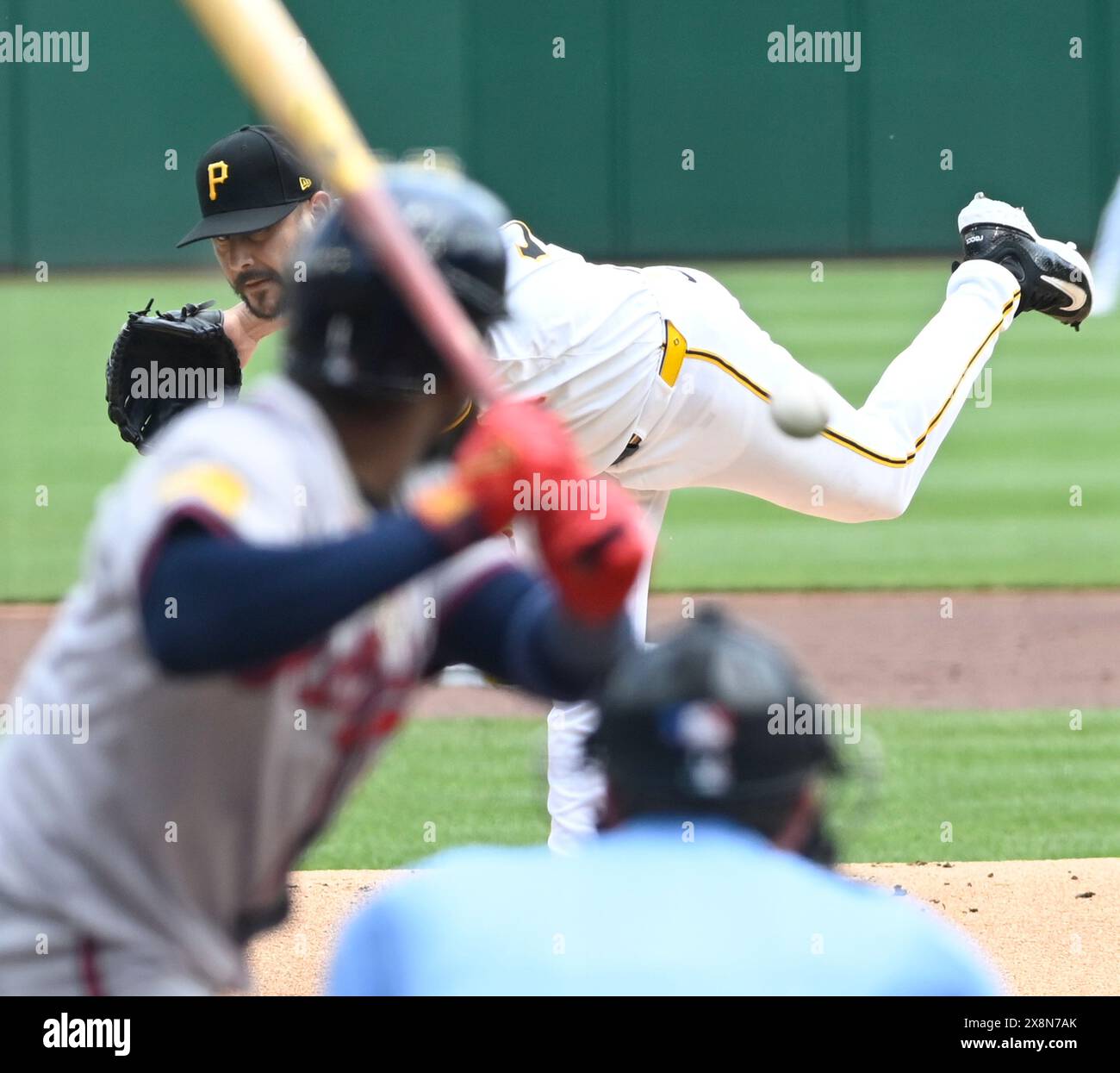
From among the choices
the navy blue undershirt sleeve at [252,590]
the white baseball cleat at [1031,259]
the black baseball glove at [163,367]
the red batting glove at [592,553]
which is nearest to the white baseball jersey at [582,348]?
the black baseball glove at [163,367]

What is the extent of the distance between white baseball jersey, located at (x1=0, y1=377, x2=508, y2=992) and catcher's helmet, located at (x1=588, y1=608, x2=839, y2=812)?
11.2 inches

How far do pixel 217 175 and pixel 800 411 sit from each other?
140cm

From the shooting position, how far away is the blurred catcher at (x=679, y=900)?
151 centimetres

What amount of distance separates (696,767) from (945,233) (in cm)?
1558

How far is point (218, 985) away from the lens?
2.03 m

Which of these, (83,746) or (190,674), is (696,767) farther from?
(83,746)

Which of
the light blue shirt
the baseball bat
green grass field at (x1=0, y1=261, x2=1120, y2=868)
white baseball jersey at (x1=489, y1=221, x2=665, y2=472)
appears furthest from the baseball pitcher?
the light blue shirt

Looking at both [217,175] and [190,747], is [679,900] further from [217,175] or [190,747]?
[217,175]

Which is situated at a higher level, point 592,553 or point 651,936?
point 592,553

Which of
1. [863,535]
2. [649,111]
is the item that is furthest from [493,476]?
[649,111]

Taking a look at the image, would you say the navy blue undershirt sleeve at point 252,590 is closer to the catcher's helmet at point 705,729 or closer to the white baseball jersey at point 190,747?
the white baseball jersey at point 190,747

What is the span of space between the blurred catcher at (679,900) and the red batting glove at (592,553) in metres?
0.18

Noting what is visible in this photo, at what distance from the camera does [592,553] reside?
70.6 inches
